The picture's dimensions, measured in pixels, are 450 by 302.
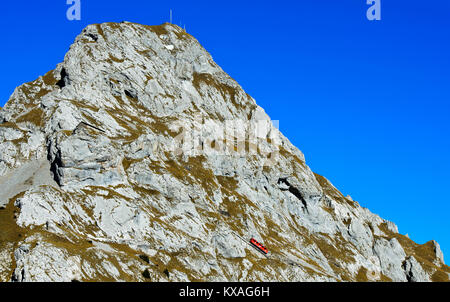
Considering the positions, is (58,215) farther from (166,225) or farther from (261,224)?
(261,224)

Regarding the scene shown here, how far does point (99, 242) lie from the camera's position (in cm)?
12800

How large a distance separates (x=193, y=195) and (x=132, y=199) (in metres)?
32.7

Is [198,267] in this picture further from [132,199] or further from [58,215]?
[58,215]

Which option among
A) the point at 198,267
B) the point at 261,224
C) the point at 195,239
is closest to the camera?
the point at 198,267

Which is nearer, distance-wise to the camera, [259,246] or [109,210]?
[109,210]

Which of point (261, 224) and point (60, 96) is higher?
point (60, 96)

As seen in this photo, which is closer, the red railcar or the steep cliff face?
the steep cliff face

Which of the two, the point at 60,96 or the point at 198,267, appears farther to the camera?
the point at 60,96

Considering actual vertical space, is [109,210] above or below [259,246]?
above

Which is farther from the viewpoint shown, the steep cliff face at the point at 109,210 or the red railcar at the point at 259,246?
the red railcar at the point at 259,246
